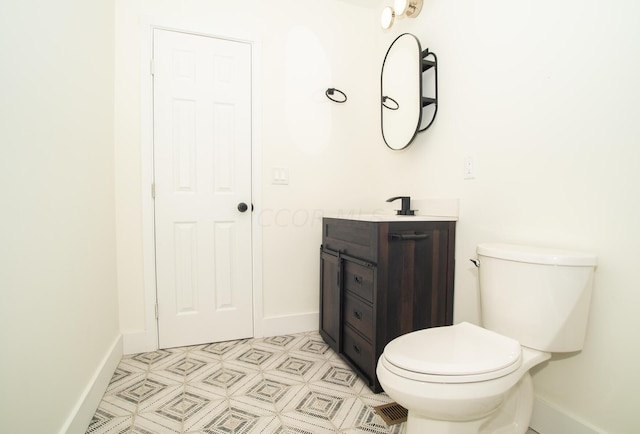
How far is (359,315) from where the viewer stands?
159 centimetres

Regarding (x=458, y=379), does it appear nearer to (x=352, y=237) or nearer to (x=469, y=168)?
(x=352, y=237)

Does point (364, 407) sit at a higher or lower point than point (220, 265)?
lower

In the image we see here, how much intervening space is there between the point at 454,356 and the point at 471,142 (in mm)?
1034

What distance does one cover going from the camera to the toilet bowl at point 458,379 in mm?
884

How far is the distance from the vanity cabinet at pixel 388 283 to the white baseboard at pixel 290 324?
0.49 meters

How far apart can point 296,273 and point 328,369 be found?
27.7 inches

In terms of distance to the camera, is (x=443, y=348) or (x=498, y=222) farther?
(x=498, y=222)

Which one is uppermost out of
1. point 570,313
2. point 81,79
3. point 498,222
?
point 81,79

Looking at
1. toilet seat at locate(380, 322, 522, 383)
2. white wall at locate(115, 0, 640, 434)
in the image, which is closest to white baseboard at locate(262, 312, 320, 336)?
white wall at locate(115, 0, 640, 434)

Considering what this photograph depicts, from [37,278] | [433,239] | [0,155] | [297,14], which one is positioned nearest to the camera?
[0,155]

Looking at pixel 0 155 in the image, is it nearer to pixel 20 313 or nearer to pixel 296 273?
pixel 20 313

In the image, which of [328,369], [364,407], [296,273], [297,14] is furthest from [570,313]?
[297,14]

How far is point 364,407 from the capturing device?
4.52ft

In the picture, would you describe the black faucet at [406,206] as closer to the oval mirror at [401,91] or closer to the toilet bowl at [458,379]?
the oval mirror at [401,91]
